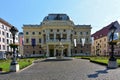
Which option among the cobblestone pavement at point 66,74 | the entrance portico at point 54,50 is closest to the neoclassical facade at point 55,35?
the entrance portico at point 54,50

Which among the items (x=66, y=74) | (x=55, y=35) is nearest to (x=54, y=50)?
(x=55, y=35)

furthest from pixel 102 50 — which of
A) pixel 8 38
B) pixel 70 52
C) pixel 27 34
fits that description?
pixel 8 38

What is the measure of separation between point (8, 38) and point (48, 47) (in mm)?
19934

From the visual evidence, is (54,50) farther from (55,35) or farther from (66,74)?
(66,74)

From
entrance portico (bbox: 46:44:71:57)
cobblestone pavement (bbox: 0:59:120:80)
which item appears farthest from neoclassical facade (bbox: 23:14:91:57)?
cobblestone pavement (bbox: 0:59:120:80)

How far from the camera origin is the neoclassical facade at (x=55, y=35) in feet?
286

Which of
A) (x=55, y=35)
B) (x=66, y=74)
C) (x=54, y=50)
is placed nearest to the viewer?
(x=66, y=74)

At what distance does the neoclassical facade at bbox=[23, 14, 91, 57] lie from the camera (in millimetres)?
87312

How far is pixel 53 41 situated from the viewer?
282 feet

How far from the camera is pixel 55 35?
90.1 m

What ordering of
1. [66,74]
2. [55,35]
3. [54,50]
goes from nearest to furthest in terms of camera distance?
[66,74], [54,50], [55,35]

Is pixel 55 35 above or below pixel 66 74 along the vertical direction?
above

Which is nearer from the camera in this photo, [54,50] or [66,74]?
[66,74]

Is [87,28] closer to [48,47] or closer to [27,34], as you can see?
[48,47]
